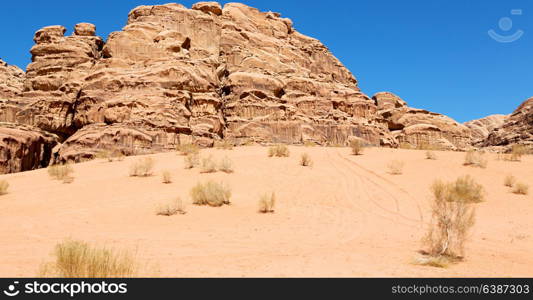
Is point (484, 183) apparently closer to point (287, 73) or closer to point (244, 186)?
point (244, 186)

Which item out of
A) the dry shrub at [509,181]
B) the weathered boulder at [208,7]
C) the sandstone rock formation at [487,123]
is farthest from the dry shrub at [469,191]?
the sandstone rock formation at [487,123]

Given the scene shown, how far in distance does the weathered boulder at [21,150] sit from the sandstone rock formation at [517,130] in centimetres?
4948

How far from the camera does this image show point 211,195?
24.1ft

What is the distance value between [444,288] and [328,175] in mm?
7934

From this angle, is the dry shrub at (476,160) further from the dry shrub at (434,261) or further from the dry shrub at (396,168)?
the dry shrub at (434,261)

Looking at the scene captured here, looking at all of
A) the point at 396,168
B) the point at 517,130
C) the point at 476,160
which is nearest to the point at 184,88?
the point at 396,168

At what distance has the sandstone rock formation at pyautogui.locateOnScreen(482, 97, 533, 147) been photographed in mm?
41406

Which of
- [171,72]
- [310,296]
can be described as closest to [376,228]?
[310,296]

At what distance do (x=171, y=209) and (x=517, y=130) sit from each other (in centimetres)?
5209

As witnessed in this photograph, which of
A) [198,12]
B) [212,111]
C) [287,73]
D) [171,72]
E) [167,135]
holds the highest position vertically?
[198,12]

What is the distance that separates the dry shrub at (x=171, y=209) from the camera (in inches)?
258

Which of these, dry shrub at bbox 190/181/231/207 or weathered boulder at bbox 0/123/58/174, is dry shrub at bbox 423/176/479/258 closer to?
dry shrub at bbox 190/181/231/207

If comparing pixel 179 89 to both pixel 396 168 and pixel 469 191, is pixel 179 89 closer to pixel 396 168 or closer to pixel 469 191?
pixel 396 168

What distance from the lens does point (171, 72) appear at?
24.0 meters
